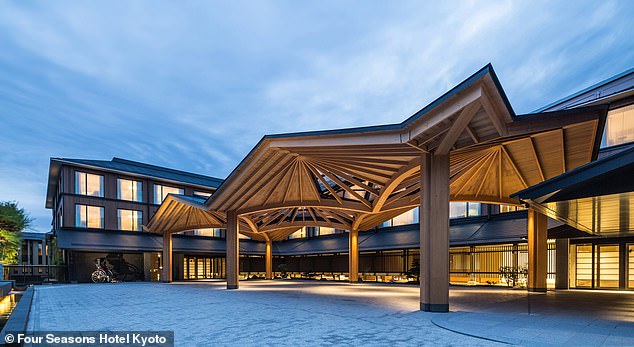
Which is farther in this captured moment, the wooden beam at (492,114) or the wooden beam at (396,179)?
the wooden beam at (396,179)

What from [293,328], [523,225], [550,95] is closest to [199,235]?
[523,225]

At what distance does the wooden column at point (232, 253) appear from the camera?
25.6m

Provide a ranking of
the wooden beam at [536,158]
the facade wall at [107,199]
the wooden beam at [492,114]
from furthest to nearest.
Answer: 1. the facade wall at [107,199]
2. the wooden beam at [536,158]
3. the wooden beam at [492,114]

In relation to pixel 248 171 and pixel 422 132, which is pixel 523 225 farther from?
pixel 248 171

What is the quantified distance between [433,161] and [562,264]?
17084 millimetres

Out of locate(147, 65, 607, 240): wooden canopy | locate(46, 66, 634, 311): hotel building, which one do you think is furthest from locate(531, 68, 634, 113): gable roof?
locate(147, 65, 607, 240): wooden canopy

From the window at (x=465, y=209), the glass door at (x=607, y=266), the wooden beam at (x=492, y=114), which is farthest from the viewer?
the window at (x=465, y=209)

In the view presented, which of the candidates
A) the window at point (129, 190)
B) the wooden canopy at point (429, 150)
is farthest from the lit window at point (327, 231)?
the window at point (129, 190)

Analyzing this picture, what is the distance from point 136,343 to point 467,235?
2482cm

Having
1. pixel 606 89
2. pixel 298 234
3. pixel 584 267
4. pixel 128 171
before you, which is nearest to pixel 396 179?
pixel 606 89

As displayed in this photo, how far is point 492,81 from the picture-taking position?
10125 mm

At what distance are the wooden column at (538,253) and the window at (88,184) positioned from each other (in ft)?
123

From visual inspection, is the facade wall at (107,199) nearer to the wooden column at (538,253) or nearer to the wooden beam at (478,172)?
the wooden beam at (478,172)

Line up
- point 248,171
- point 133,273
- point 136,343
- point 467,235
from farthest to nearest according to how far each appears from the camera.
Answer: point 133,273 < point 467,235 < point 248,171 < point 136,343
